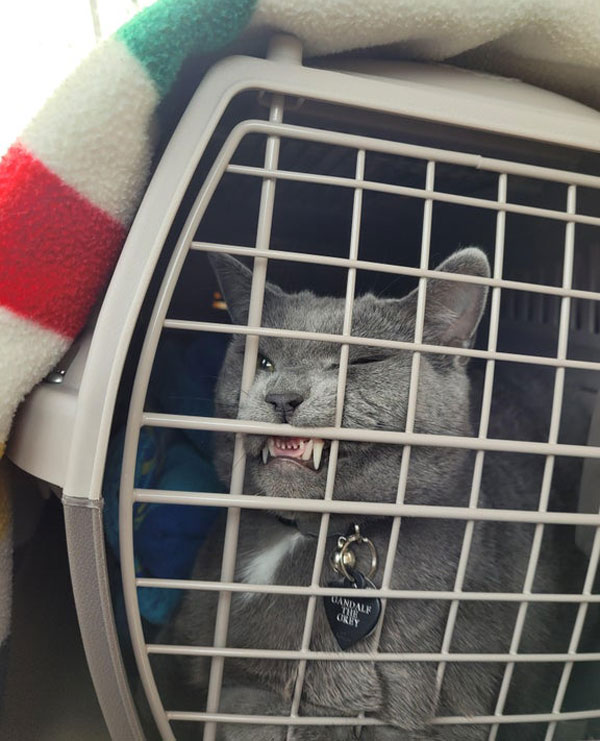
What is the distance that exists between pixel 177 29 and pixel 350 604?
0.65m

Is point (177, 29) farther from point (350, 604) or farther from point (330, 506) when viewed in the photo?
point (350, 604)

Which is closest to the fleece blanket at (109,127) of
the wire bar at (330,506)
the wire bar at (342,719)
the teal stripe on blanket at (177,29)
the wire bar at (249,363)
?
the teal stripe on blanket at (177,29)

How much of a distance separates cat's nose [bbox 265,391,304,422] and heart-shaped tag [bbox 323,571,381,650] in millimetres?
210

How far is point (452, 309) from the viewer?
2.40 ft

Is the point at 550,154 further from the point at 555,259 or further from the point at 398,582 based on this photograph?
the point at 398,582

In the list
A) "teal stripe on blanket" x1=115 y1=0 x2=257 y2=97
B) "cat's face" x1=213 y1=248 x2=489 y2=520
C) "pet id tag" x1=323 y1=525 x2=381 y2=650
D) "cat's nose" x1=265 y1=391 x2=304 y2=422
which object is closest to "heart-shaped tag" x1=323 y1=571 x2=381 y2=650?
"pet id tag" x1=323 y1=525 x2=381 y2=650

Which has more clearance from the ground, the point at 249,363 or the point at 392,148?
the point at 392,148

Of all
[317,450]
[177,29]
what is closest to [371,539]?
[317,450]

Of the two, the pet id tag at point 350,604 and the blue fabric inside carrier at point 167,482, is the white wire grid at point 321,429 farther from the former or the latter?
the blue fabric inside carrier at point 167,482

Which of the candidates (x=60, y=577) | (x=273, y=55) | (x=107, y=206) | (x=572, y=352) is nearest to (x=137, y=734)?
(x=60, y=577)

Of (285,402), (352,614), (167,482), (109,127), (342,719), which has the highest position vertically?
(109,127)

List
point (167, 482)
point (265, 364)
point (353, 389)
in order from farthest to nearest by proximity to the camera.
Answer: point (167, 482) → point (265, 364) → point (353, 389)

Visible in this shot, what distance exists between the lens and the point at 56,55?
0.76 m

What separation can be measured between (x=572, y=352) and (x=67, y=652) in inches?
40.3
